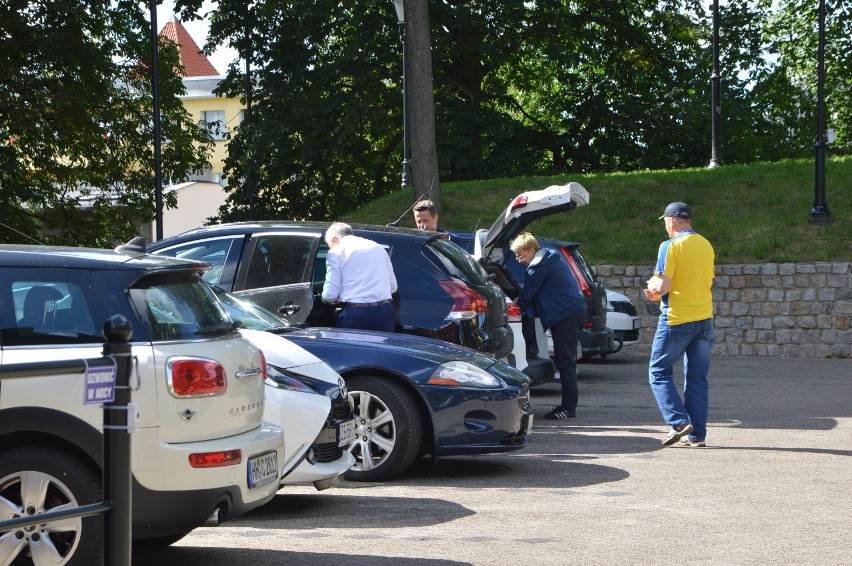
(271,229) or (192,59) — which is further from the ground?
(192,59)

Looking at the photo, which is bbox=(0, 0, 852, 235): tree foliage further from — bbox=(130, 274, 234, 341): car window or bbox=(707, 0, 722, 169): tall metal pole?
bbox=(130, 274, 234, 341): car window

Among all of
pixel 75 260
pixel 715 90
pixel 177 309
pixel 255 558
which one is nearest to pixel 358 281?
pixel 255 558

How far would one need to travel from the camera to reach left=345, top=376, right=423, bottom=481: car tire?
8242 mm

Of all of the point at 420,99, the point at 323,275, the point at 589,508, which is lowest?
the point at 589,508

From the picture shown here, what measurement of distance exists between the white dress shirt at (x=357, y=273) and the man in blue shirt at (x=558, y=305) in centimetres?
234

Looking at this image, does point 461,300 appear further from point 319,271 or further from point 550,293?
point 550,293

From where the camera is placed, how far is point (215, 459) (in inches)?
213

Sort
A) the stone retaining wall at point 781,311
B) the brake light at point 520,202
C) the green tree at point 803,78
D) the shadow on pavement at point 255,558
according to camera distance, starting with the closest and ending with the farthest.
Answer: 1. the shadow on pavement at point 255,558
2. the brake light at point 520,202
3. the stone retaining wall at point 781,311
4. the green tree at point 803,78

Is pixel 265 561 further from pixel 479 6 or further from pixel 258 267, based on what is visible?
pixel 479 6

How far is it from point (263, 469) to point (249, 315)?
109 inches

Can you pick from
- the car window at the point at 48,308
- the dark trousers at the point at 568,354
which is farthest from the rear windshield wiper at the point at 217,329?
the dark trousers at the point at 568,354

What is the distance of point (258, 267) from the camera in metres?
10.4

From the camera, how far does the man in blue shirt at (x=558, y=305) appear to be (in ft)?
39.1

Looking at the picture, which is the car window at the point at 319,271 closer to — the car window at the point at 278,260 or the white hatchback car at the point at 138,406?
the car window at the point at 278,260
